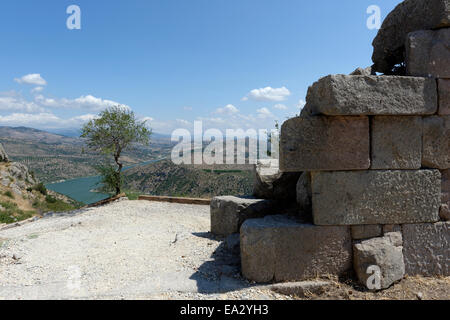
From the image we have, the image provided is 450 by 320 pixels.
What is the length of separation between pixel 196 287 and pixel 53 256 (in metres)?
3.24

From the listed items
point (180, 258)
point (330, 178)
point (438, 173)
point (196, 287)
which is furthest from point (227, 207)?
point (438, 173)

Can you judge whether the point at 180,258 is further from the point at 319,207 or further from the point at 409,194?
the point at 409,194

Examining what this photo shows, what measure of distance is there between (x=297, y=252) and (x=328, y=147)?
1.53m

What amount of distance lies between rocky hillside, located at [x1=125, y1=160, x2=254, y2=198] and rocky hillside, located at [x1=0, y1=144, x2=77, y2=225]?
9.21 metres

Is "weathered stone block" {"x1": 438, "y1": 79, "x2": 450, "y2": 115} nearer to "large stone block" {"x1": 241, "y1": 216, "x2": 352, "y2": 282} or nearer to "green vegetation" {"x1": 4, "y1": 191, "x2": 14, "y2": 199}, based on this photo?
"large stone block" {"x1": 241, "y1": 216, "x2": 352, "y2": 282}

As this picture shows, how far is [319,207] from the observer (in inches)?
142

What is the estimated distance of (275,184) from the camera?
5.35 m

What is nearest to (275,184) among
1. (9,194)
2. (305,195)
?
(305,195)

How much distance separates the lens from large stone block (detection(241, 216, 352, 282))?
3.63 metres

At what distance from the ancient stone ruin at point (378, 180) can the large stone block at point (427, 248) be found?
1cm

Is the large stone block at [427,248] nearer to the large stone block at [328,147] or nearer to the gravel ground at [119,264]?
the large stone block at [328,147]

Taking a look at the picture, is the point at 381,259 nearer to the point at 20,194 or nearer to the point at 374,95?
the point at 374,95

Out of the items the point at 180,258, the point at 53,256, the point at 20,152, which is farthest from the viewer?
the point at 20,152

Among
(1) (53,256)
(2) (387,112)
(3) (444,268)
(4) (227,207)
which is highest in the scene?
(2) (387,112)
